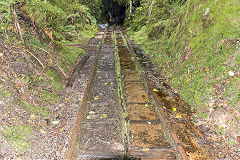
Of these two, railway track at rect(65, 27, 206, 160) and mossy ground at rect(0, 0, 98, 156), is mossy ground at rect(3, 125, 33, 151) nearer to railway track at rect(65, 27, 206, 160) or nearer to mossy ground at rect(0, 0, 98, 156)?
mossy ground at rect(0, 0, 98, 156)

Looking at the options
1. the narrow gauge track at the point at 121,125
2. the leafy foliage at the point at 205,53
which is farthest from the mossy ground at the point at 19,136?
the leafy foliage at the point at 205,53

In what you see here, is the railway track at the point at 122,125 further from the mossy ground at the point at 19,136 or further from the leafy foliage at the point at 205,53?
the leafy foliage at the point at 205,53

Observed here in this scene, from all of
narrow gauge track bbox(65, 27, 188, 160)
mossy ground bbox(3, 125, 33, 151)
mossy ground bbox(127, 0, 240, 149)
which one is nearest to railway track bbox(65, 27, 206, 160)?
narrow gauge track bbox(65, 27, 188, 160)

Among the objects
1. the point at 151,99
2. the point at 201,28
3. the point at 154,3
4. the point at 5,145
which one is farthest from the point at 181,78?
the point at 154,3

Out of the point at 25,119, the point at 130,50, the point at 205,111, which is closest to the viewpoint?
→ the point at 25,119

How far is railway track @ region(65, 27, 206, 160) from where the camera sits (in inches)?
95.7

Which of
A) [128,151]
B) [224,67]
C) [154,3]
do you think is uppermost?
[154,3]

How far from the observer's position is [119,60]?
257 inches

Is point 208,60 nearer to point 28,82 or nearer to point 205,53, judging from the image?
point 205,53

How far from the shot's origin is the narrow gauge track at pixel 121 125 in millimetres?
2429

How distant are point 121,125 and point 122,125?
0.07ft

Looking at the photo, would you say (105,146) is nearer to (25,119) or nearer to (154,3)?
(25,119)

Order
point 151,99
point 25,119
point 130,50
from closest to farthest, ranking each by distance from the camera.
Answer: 1. point 25,119
2. point 151,99
3. point 130,50

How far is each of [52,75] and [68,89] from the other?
25.2 inches
